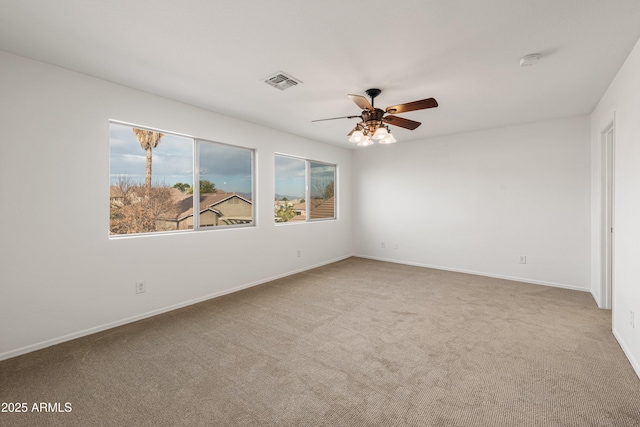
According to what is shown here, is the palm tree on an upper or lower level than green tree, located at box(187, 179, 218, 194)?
upper

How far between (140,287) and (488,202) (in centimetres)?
529

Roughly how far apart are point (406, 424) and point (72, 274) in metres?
3.10

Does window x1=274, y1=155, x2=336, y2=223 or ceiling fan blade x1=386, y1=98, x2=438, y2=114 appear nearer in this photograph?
ceiling fan blade x1=386, y1=98, x2=438, y2=114

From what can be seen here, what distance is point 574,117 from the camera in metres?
4.15

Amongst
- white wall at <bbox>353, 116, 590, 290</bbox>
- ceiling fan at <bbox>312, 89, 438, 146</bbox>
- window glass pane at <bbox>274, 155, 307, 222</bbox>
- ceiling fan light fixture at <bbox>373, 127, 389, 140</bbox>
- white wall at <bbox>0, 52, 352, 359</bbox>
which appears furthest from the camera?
window glass pane at <bbox>274, 155, 307, 222</bbox>

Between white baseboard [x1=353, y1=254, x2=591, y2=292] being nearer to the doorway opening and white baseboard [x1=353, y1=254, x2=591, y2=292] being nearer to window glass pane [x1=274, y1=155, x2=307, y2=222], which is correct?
the doorway opening

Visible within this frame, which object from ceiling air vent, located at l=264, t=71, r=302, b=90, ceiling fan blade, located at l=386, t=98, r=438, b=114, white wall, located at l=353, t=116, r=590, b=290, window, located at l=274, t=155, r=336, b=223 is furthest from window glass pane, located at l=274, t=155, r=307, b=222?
ceiling fan blade, located at l=386, t=98, r=438, b=114

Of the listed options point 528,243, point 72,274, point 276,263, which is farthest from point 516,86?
point 72,274

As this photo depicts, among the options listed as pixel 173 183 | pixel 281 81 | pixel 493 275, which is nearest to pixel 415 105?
pixel 281 81

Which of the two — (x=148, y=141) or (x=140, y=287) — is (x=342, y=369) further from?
(x=148, y=141)

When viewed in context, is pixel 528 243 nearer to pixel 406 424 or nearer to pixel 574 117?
pixel 574 117

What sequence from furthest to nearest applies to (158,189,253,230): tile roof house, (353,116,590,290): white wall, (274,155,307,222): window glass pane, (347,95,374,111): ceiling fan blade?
1. (274,155,307,222): window glass pane
2. (353,116,590,290): white wall
3. (158,189,253,230): tile roof house
4. (347,95,374,111): ceiling fan blade

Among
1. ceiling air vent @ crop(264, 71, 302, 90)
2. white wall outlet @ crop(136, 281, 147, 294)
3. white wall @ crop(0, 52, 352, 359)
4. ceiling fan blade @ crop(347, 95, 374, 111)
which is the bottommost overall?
white wall outlet @ crop(136, 281, 147, 294)

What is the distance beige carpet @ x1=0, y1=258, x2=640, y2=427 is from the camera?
1.75 metres
